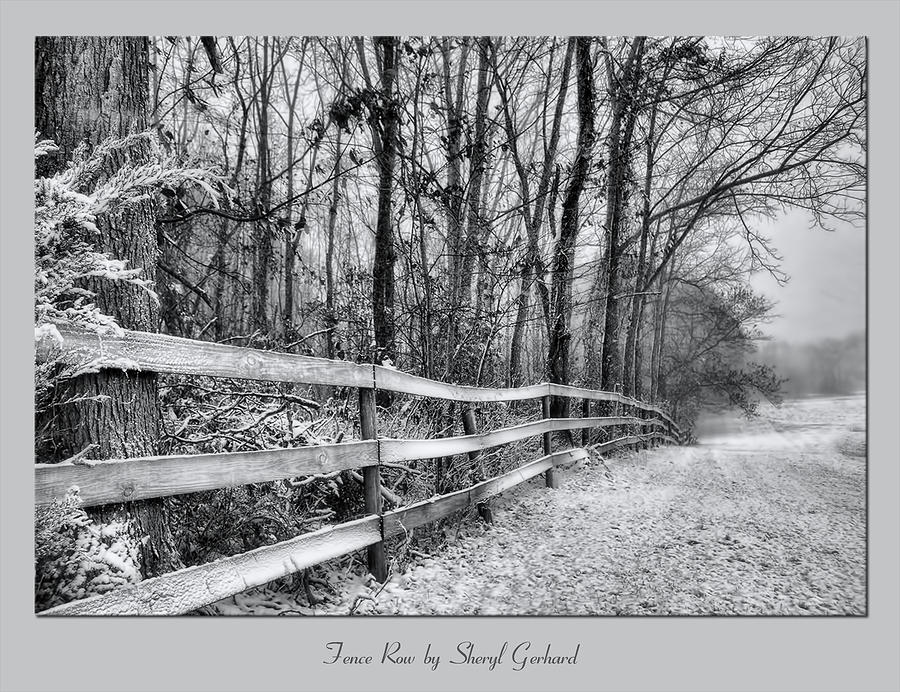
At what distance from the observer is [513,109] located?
5.27m

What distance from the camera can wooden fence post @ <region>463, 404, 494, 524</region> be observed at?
429 centimetres

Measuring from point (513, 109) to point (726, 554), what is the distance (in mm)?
4056

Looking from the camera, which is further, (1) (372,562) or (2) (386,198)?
(2) (386,198)

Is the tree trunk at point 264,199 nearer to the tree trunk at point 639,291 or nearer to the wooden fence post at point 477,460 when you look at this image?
the wooden fence post at point 477,460

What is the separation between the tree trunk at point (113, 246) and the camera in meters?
2.02

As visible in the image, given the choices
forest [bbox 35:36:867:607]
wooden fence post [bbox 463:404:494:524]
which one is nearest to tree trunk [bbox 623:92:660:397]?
forest [bbox 35:36:867:607]

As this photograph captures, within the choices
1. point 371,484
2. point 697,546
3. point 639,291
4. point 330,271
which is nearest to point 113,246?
point 371,484

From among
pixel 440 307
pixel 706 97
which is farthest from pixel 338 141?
pixel 706 97

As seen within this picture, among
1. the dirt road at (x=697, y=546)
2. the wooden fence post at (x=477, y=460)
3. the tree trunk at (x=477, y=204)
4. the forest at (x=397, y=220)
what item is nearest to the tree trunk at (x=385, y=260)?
the forest at (x=397, y=220)

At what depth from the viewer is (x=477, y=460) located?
427 cm

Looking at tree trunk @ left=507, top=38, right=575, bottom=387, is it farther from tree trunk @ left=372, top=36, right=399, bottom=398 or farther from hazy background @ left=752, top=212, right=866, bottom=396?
hazy background @ left=752, top=212, right=866, bottom=396

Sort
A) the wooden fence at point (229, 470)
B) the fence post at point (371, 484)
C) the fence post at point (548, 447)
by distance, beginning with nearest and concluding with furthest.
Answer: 1. the wooden fence at point (229, 470)
2. the fence post at point (371, 484)
3. the fence post at point (548, 447)

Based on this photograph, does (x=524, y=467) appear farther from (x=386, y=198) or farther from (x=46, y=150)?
(x=46, y=150)
